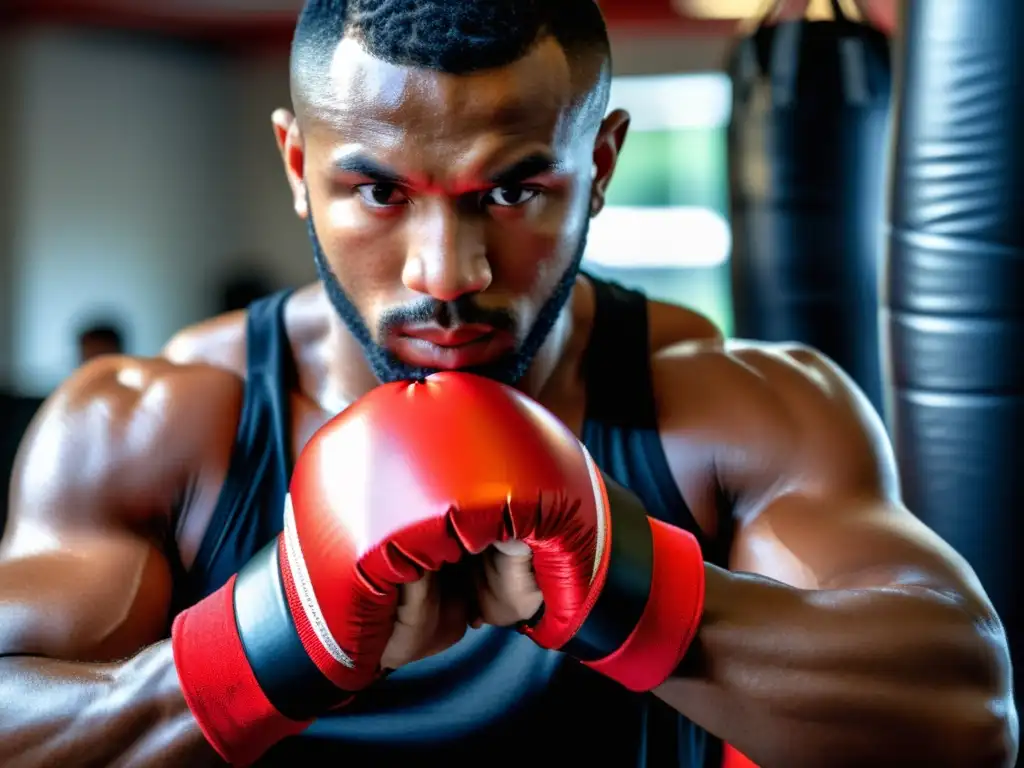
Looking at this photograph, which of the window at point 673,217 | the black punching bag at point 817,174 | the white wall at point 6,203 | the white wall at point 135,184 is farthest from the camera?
the window at point 673,217

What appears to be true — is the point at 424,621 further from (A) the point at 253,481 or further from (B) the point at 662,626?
(A) the point at 253,481

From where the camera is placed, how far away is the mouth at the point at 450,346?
3.90 ft

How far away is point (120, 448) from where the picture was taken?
1.35m

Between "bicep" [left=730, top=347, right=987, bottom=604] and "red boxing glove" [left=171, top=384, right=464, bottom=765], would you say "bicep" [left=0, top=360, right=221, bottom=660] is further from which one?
"bicep" [left=730, top=347, right=987, bottom=604]

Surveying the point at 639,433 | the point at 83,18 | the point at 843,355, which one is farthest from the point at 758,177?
the point at 83,18

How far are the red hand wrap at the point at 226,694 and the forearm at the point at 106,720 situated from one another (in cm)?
2

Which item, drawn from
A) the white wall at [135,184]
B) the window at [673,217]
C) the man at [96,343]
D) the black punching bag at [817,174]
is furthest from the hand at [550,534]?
the window at [673,217]

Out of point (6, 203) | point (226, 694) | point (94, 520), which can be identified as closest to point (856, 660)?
point (226, 694)

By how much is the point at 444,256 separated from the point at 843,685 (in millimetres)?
517

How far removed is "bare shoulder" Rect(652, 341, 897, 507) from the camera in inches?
53.6

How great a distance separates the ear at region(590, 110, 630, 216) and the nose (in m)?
0.24

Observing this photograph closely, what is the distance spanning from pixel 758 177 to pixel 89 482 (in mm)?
1899

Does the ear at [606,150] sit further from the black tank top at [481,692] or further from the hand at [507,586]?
the hand at [507,586]

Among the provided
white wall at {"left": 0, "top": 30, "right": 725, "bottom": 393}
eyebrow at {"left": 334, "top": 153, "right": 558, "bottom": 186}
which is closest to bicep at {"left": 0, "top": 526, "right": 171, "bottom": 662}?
eyebrow at {"left": 334, "top": 153, "right": 558, "bottom": 186}
